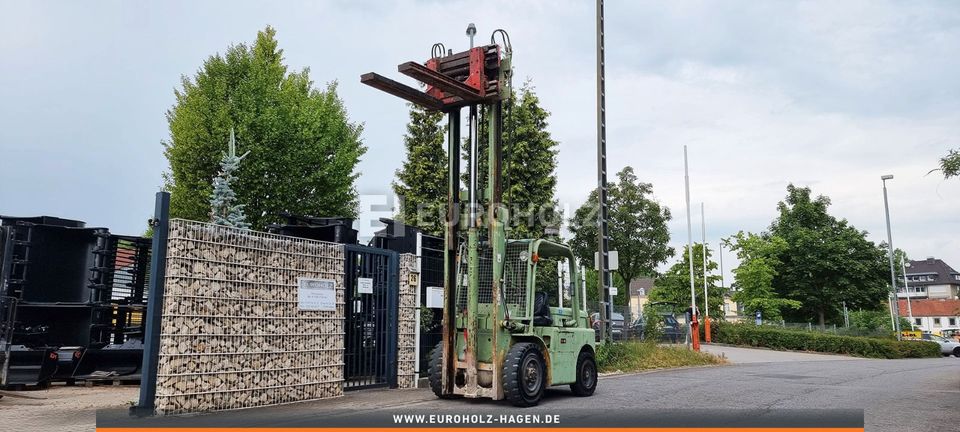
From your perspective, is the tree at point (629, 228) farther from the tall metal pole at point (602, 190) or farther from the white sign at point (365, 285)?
the white sign at point (365, 285)

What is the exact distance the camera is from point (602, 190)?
60.2 ft

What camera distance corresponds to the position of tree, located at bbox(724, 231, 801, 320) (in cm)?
4428

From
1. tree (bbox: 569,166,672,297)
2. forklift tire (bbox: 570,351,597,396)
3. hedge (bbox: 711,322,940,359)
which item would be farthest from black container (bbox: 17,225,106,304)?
hedge (bbox: 711,322,940,359)

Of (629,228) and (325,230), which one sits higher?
(629,228)

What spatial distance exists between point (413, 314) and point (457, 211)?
3370 mm

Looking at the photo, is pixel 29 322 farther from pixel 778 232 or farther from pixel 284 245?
pixel 778 232

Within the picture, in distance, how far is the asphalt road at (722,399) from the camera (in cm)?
927

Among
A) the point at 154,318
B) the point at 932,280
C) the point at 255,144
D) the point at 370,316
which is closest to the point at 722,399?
the point at 370,316

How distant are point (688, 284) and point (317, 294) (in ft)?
114

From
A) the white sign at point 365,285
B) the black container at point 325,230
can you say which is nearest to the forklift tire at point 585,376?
the white sign at point 365,285

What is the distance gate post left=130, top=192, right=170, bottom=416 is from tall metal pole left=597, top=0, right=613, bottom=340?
448 inches

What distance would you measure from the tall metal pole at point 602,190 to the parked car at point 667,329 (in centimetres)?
349

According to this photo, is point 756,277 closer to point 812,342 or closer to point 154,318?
point 812,342

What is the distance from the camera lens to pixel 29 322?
1303 cm
